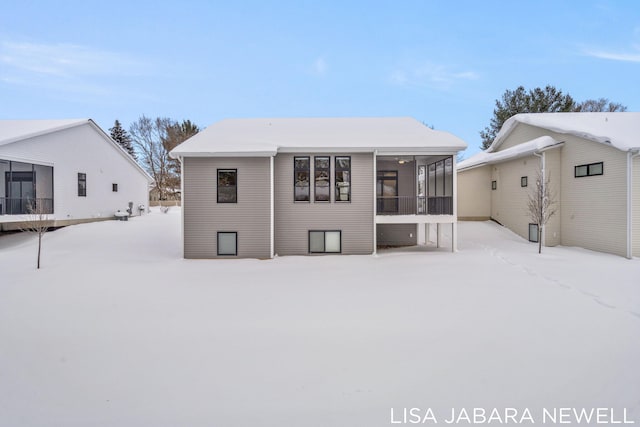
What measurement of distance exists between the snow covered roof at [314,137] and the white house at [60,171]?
27.8ft

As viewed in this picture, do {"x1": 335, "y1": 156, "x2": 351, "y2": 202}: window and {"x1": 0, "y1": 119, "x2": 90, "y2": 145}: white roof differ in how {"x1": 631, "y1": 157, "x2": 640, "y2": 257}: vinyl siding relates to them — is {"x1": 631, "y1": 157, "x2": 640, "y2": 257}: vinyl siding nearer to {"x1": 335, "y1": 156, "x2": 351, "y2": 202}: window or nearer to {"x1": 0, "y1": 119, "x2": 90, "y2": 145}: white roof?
{"x1": 335, "y1": 156, "x2": 351, "y2": 202}: window

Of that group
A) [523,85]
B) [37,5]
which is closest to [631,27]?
[523,85]

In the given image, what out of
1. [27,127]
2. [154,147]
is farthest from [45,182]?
[154,147]

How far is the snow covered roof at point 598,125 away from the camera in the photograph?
12.4 m

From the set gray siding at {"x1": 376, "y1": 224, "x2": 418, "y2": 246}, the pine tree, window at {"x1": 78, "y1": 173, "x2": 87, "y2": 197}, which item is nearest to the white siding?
window at {"x1": 78, "y1": 173, "x2": 87, "y2": 197}

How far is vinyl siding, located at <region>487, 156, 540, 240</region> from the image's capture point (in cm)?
1589

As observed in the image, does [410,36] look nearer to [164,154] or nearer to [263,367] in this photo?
[164,154]

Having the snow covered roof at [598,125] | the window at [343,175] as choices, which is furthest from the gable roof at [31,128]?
the snow covered roof at [598,125]

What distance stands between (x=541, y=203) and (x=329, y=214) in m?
8.98

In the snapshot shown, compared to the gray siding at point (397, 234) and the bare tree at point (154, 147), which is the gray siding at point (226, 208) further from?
the bare tree at point (154, 147)

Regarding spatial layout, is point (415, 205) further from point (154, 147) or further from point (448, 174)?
point (154, 147)

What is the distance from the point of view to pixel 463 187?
19.9m

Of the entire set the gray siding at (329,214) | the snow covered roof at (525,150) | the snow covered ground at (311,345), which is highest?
the snow covered roof at (525,150)

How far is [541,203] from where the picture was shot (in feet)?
44.9
